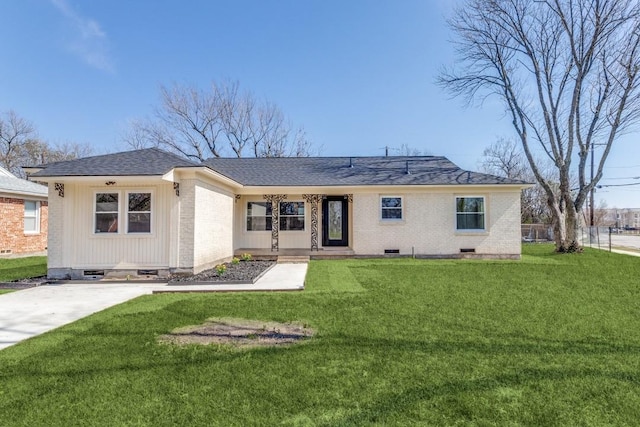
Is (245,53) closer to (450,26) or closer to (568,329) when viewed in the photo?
(450,26)

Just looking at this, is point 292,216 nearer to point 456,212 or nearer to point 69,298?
point 456,212

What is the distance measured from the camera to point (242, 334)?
451cm

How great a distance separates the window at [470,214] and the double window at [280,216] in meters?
6.35

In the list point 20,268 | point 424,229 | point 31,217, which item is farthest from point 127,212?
point 424,229

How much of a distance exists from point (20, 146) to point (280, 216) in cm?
3235

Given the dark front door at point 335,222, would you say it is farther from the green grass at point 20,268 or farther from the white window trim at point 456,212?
the green grass at point 20,268

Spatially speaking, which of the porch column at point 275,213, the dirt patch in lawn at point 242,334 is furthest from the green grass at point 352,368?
the porch column at point 275,213

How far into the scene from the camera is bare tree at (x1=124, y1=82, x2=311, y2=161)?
27.0 meters

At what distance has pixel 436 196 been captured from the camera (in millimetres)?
13320

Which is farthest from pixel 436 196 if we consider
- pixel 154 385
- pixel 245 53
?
pixel 245 53

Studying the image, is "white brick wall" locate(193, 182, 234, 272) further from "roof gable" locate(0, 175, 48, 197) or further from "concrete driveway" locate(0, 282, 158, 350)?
"roof gable" locate(0, 175, 48, 197)

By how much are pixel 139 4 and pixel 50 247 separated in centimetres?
1103

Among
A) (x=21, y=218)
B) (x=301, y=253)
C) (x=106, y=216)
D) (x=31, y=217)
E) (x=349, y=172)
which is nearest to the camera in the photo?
(x=106, y=216)

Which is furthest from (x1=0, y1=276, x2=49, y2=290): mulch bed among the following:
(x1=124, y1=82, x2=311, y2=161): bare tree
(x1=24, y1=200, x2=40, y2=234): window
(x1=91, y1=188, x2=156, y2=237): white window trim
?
(x1=124, y1=82, x2=311, y2=161): bare tree
